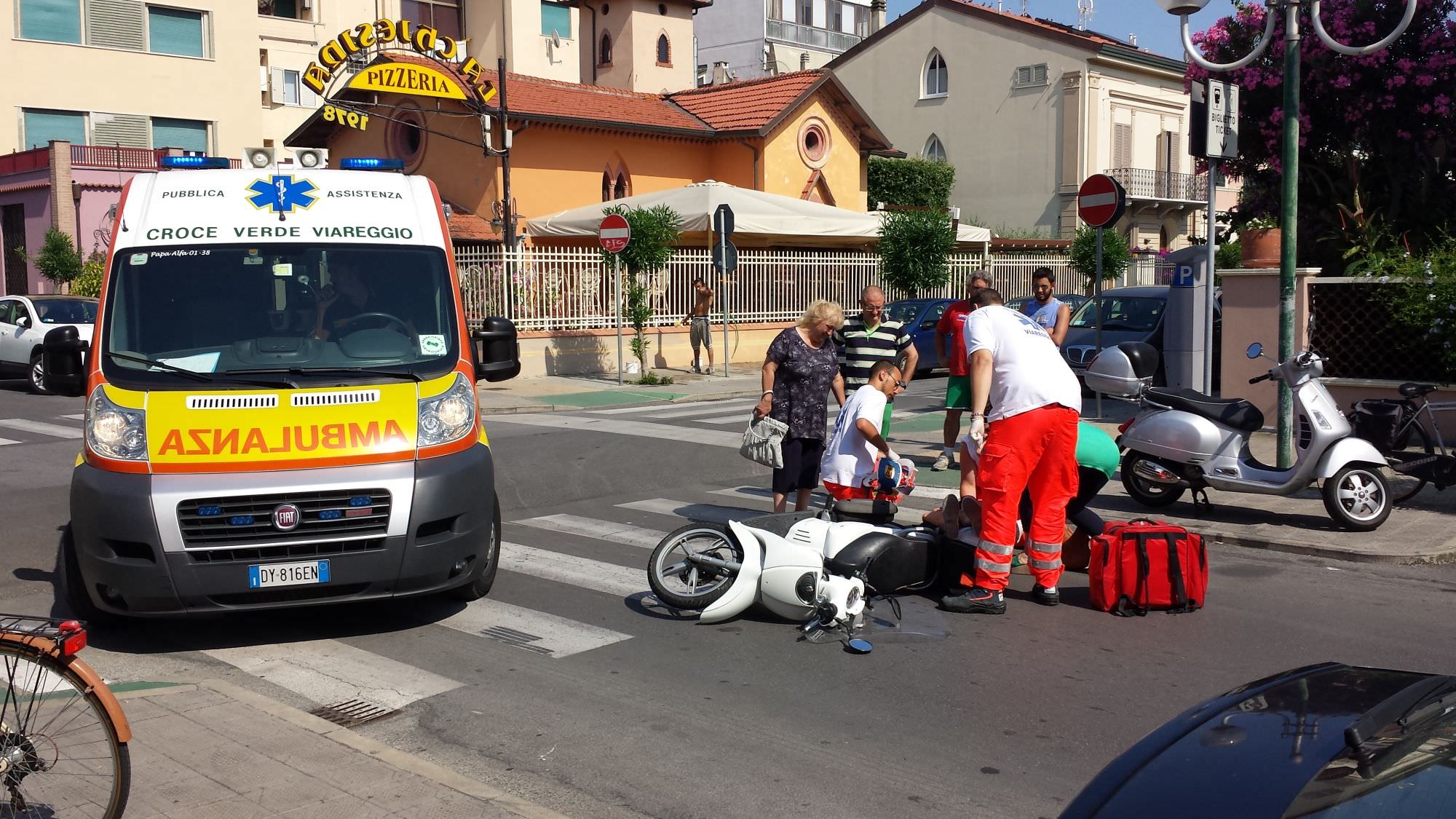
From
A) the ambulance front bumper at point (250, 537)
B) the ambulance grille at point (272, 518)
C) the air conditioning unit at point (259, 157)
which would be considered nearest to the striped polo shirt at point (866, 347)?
the air conditioning unit at point (259, 157)

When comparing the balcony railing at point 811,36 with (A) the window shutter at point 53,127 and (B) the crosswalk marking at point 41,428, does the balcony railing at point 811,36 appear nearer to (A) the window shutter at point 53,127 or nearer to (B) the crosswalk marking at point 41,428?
(A) the window shutter at point 53,127

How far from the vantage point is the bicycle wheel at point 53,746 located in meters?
3.85

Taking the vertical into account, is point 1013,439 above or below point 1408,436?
above

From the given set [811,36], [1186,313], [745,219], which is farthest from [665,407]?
[811,36]

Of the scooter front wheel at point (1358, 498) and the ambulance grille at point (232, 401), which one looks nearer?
the ambulance grille at point (232, 401)

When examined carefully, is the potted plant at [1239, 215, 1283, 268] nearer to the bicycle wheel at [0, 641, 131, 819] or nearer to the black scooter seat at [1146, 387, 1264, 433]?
the black scooter seat at [1146, 387, 1264, 433]

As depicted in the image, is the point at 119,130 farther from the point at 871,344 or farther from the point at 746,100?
the point at 871,344

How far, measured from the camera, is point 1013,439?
6.89 m

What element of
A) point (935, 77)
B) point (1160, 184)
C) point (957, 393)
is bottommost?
point (957, 393)

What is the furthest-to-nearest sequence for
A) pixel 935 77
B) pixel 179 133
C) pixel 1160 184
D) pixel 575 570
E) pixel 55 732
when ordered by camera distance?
pixel 935 77 → pixel 1160 184 → pixel 179 133 → pixel 575 570 → pixel 55 732

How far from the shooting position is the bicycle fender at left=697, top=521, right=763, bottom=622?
691 centimetres

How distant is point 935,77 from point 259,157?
4034cm

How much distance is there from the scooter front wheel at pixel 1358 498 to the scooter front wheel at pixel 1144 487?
1.12 metres

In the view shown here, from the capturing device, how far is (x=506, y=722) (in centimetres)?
548
